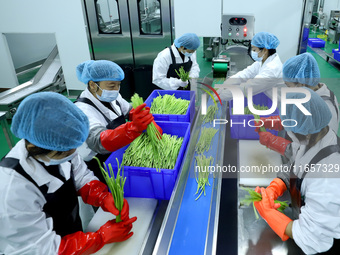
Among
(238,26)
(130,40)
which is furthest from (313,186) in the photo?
(130,40)

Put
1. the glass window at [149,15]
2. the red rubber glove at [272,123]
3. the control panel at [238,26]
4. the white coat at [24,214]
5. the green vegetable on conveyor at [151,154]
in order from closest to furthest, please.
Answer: the white coat at [24,214], the green vegetable on conveyor at [151,154], the red rubber glove at [272,123], the control panel at [238,26], the glass window at [149,15]

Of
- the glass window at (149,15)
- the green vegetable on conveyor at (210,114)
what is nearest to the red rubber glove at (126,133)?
the green vegetable on conveyor at (210,114)

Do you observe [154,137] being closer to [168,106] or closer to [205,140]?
[205,140]

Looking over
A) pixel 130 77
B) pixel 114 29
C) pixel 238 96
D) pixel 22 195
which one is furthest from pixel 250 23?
pixel 22 195

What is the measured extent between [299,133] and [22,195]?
4.22ft

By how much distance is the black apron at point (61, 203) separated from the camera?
1.13 m

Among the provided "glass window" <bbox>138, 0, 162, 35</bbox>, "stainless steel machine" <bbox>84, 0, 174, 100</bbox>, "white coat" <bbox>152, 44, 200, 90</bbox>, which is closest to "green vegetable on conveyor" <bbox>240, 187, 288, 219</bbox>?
"white coat" <bbox>152, 44, 200, 90</bbox>

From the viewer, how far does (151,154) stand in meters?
1.59

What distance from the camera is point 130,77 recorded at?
4.81 m

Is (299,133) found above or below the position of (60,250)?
above

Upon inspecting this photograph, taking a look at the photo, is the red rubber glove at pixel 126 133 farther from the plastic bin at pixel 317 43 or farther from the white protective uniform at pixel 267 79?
the plastic bin at pixel 317 43

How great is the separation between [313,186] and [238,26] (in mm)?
2859

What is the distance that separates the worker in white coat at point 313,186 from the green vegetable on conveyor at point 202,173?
0.34 m

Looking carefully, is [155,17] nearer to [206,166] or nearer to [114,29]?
[114,29]
